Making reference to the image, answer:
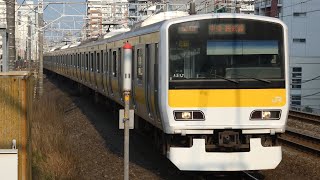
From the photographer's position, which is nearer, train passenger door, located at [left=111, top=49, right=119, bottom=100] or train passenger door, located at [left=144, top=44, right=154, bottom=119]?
train passenger door, located at [left=144, top=44, right=154, bottom=119]

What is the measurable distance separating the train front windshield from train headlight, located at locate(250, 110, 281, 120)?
1.24 feet

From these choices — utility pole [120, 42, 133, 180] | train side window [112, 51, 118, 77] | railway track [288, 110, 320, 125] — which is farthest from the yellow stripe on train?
railway track [288, 110, 320, 125]

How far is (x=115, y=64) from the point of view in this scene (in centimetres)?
1325

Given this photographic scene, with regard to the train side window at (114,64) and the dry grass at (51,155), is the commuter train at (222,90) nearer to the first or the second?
the dry grass at (51,155)

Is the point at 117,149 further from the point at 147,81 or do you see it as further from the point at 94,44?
the point at 94,44

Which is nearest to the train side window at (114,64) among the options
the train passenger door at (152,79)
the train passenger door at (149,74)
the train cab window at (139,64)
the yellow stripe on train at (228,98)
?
the train cab window at (139,64)

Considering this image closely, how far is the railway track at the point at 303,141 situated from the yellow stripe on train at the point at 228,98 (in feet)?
9.15

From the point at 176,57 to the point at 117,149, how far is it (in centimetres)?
394

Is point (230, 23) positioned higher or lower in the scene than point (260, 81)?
higher

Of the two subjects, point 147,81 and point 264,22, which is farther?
point 147,81

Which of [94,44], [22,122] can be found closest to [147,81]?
[22,122]

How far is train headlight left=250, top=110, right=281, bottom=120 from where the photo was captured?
25.5ft

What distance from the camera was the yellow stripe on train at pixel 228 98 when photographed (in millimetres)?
7625

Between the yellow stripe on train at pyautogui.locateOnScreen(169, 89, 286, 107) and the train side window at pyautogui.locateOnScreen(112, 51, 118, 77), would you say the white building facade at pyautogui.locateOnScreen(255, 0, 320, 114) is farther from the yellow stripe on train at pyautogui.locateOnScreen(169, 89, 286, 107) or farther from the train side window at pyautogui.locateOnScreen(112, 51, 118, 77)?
the yellow stripe on train at pyautogui.locateOnScreen(169, 89, 286, 107)
